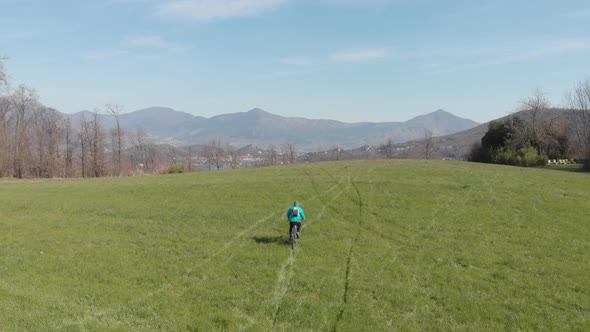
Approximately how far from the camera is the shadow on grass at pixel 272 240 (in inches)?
794

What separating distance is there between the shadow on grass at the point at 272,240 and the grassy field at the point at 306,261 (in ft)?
0.35

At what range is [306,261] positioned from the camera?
17.1 meters

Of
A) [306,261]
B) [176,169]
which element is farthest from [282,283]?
[176,169]

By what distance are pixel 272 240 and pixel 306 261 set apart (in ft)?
12.4

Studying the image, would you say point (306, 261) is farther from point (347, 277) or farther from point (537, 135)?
point (537, 135)

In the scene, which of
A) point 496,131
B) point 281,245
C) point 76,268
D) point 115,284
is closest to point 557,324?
point 281,245

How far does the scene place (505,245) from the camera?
63.6 feet

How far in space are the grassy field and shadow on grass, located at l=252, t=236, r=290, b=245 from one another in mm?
107

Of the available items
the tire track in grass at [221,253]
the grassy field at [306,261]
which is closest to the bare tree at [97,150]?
the grassy field at [306,261]

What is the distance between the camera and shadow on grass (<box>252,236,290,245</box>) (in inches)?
794

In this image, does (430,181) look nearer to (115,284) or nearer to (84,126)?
(115,284)

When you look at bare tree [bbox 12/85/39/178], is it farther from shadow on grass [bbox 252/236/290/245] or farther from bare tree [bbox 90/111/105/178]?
shadow on grass [bbox 252/236/290/245]

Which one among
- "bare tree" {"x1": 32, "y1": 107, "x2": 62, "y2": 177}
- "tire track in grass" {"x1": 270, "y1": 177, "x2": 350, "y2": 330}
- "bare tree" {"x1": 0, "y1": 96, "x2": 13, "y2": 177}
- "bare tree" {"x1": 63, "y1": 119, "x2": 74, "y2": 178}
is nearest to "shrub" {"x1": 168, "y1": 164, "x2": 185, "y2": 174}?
"bare tree" {"x1": 0, "y1": 96, "x2": 13, "y2": 177}

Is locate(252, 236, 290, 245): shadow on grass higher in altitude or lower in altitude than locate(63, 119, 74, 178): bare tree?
lower
